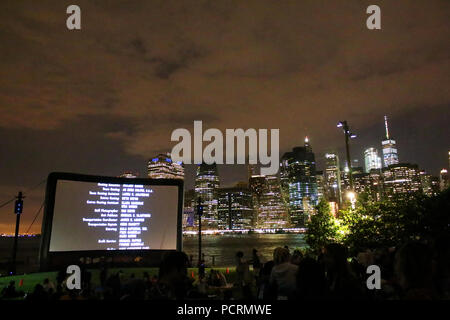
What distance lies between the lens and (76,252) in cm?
1922

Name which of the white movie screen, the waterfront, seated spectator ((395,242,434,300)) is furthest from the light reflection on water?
seated spectator ((395,242,434,300))

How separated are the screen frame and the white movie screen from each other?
0.71 ft

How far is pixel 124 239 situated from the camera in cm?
2044

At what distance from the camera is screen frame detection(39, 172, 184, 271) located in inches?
739

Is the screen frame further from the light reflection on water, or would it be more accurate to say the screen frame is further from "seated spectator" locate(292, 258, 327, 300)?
"seated spectator" locate(292, 258, 327, 300)

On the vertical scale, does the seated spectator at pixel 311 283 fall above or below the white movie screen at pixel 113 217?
below

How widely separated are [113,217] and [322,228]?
12586 millimetres

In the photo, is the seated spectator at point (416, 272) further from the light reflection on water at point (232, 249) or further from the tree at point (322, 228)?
the light reflection on water at point (232, 249)

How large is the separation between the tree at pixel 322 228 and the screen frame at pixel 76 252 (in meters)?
8.83

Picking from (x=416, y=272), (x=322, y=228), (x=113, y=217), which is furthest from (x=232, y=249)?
(x=416, y=272)

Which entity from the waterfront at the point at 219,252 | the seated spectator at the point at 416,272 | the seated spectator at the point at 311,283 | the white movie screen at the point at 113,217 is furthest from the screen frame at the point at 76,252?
the seated spectator at the point at 416,272

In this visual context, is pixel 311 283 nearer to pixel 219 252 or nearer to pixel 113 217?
pixel 113 217

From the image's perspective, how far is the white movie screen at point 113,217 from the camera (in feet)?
63.2
